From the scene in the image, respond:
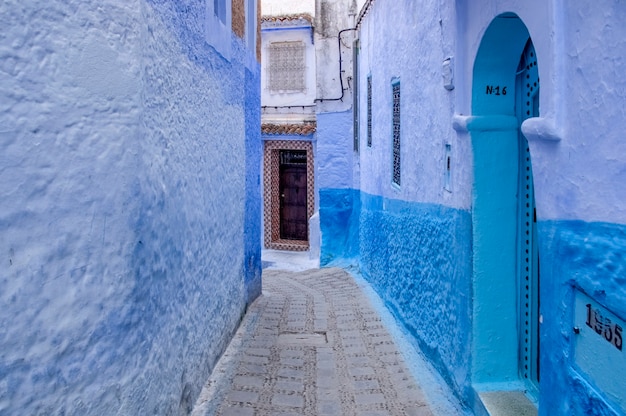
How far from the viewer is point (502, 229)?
12.6 ft

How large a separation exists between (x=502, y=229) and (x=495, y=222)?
0.07 meters

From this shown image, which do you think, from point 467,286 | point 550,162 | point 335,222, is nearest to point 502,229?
point 467,286

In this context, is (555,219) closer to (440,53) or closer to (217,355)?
(440,53)

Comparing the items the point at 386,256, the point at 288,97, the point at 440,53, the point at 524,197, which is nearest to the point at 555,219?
the point at 524,197

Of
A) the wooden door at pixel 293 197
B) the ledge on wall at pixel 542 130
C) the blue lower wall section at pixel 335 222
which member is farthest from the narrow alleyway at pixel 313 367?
the wooden door at pixel 293 197

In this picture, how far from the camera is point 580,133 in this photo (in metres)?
2.35

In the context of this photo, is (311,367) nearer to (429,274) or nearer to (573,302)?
(429,274)

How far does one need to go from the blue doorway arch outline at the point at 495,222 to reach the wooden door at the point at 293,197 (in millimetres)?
12480

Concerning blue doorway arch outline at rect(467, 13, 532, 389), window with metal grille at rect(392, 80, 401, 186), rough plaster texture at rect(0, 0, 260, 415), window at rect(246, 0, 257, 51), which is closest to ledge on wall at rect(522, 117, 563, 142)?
blue doorway arch outline at rect(467, 13, 532, 389)

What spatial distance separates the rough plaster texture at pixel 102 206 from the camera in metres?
2.02

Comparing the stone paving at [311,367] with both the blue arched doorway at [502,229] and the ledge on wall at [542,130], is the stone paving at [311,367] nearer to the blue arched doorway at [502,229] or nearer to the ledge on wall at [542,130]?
the blue arched doorway at [502,229]

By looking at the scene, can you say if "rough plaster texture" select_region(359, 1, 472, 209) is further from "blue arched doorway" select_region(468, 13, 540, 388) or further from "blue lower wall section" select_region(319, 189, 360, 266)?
"blue lower wall section" select_region(319, 189, 360, 266)

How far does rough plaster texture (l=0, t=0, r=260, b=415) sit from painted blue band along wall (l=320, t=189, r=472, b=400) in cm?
194

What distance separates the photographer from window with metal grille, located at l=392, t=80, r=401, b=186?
22.9 ft
